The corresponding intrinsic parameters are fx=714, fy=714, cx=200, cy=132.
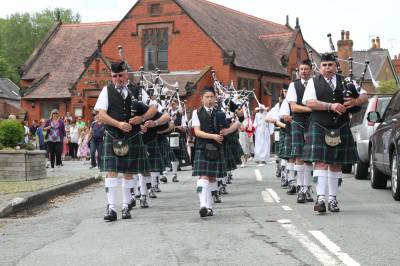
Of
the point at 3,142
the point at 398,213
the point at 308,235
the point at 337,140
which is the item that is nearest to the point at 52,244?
the point at 308,235

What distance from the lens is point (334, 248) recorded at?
6777mm

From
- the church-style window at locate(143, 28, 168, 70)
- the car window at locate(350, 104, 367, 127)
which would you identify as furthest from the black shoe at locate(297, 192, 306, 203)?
the church-style window at locate(143, 28, 168, 70)

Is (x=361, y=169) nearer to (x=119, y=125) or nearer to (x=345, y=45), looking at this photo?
(x=119, y=125)

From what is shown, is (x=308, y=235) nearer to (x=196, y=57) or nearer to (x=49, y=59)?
(x=196, y=57)

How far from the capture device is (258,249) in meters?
6.84

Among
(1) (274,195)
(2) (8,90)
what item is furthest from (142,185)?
(2) (8,90)

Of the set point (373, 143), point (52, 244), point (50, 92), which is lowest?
point (52, 244)

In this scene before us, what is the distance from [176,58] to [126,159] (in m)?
33.2

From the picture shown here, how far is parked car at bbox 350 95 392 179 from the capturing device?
15.2 meters

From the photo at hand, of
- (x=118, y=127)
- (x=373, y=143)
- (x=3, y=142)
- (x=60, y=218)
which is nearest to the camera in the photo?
(x=118, y=127)

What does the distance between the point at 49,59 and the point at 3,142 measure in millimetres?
35846

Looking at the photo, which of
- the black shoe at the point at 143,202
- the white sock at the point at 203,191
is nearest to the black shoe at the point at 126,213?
the white sock at the point at 203,191

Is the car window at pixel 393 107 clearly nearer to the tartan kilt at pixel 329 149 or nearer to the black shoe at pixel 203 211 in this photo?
the tartan kilt at pixel 329 149

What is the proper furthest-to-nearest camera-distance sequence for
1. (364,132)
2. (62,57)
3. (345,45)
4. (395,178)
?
(345,45), (62,57), (364,132), (395,178)
